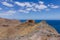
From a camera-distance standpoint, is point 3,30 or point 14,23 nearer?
point 3,30

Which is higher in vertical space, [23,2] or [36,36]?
[23,2]

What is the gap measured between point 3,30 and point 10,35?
0.41 ft

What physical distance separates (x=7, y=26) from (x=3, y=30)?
0.41 feet

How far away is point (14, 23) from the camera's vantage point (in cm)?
213

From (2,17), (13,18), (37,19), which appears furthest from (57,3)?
(2,17)

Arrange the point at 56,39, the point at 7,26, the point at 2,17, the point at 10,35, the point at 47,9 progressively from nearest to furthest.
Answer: the point at 56,39 → the point at 10,35 → the point at 7,26 → the point at 2,17 → the point at 47,9

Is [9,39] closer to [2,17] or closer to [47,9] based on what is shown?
[2,17]

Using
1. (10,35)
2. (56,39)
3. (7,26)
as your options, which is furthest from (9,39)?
(56,39)

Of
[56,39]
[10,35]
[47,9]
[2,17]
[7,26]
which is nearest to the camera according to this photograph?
[56,39]

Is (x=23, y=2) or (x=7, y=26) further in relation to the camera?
(x=23, y=2)

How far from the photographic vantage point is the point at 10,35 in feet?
6.14

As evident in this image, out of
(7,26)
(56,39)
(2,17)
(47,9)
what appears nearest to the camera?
(56,39)

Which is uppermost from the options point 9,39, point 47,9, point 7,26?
point 47,9

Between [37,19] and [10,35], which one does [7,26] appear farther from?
[37,19]
